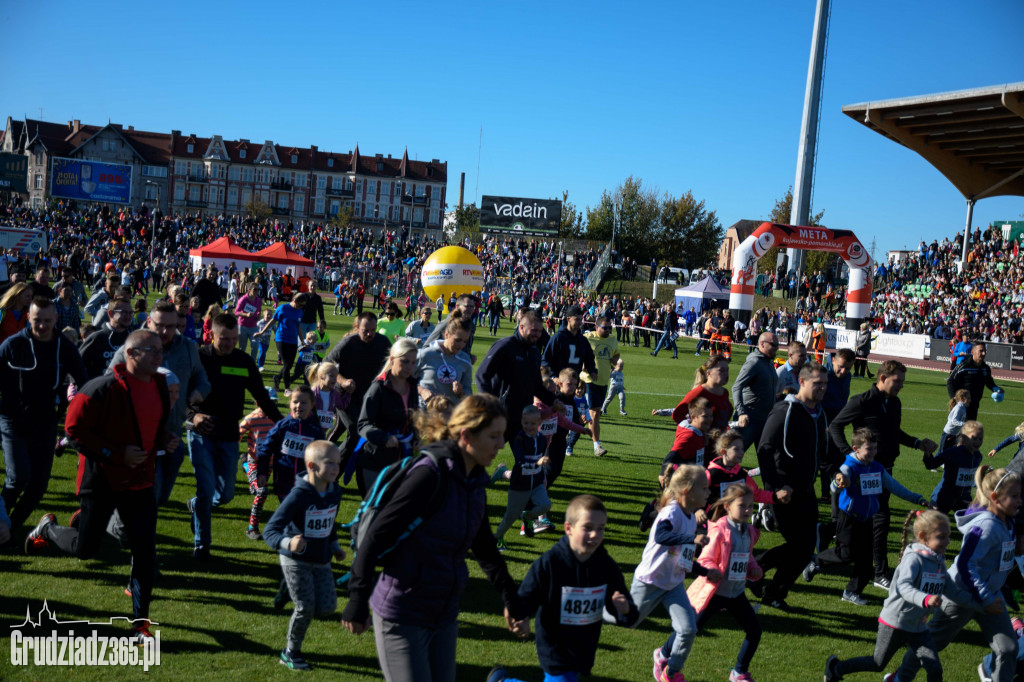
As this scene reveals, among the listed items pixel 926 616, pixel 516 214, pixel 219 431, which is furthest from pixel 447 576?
pixel 516 214

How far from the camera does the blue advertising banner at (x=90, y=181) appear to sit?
69.9 m

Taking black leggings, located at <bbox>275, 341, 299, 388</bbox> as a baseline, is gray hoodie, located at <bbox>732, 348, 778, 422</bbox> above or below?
above

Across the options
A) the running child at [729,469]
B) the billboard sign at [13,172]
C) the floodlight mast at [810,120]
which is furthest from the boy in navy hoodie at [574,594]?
the billboard sign at [13,172]

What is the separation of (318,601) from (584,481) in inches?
222

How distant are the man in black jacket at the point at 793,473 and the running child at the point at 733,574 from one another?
129 centimetres

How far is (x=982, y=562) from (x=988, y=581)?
0.40ft

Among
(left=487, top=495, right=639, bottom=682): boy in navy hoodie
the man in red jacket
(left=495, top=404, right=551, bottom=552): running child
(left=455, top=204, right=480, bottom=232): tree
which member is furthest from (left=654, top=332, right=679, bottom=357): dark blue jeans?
(left=455, top=204, right=480, bottom=232): tree

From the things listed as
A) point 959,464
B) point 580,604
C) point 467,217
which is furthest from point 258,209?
point 580,604

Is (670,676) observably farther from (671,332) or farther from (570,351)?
(671,332)

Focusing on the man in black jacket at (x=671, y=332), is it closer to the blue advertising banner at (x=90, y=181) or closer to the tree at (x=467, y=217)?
the blue advertising banner at (x=90, y=181)

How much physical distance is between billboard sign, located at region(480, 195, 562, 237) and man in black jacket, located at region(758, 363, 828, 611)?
64.9m

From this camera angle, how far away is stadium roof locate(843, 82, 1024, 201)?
36781 mm

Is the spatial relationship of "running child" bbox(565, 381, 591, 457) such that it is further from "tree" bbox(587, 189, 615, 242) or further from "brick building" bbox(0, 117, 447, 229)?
"brick building" bbox(0, 117, 447, 229)

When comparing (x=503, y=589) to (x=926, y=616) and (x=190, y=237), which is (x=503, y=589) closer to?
(x=926, y=616)
